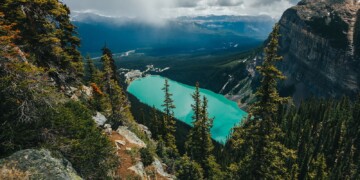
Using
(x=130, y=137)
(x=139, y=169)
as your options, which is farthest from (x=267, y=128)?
(x=130, y=137)

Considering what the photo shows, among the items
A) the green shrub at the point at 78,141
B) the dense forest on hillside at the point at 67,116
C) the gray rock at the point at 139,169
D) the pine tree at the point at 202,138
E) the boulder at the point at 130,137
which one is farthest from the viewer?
the pine tree at the point at 202,138

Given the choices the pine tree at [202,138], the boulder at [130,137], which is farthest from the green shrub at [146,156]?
the pine tree at [202,138]

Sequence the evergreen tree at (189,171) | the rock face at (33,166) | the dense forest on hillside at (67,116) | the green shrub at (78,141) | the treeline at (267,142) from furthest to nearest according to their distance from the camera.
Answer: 1. the evergreen tree at (189,171)
2. the treeline at (267,142)
3. the green shrub at (78,141)
4. the dense forest on hillside at (67,116)
5. the rock face at (33,166)

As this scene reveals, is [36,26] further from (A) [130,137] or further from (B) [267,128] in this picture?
(B) [267,128]

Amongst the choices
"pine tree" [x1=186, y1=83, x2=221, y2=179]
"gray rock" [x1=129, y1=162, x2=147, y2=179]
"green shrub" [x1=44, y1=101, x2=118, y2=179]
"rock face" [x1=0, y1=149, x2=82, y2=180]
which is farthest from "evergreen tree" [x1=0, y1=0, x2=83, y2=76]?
"pine tree" [x1=186, y1=83, x2=221, y2=179]

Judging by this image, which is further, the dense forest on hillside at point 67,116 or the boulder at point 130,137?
the boulder at point 130,137

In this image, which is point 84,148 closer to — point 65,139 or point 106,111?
point 65,139

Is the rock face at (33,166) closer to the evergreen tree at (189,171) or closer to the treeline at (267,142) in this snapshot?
the treeline at (267,142)

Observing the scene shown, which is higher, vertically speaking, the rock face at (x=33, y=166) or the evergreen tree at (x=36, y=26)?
the evergreen tree at (x=36, y=26)

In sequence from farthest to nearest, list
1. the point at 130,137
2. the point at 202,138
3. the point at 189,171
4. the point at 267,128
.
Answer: the point at 202,138 < the point at 130,137 < the point at 189,171 < the point at 267,128
